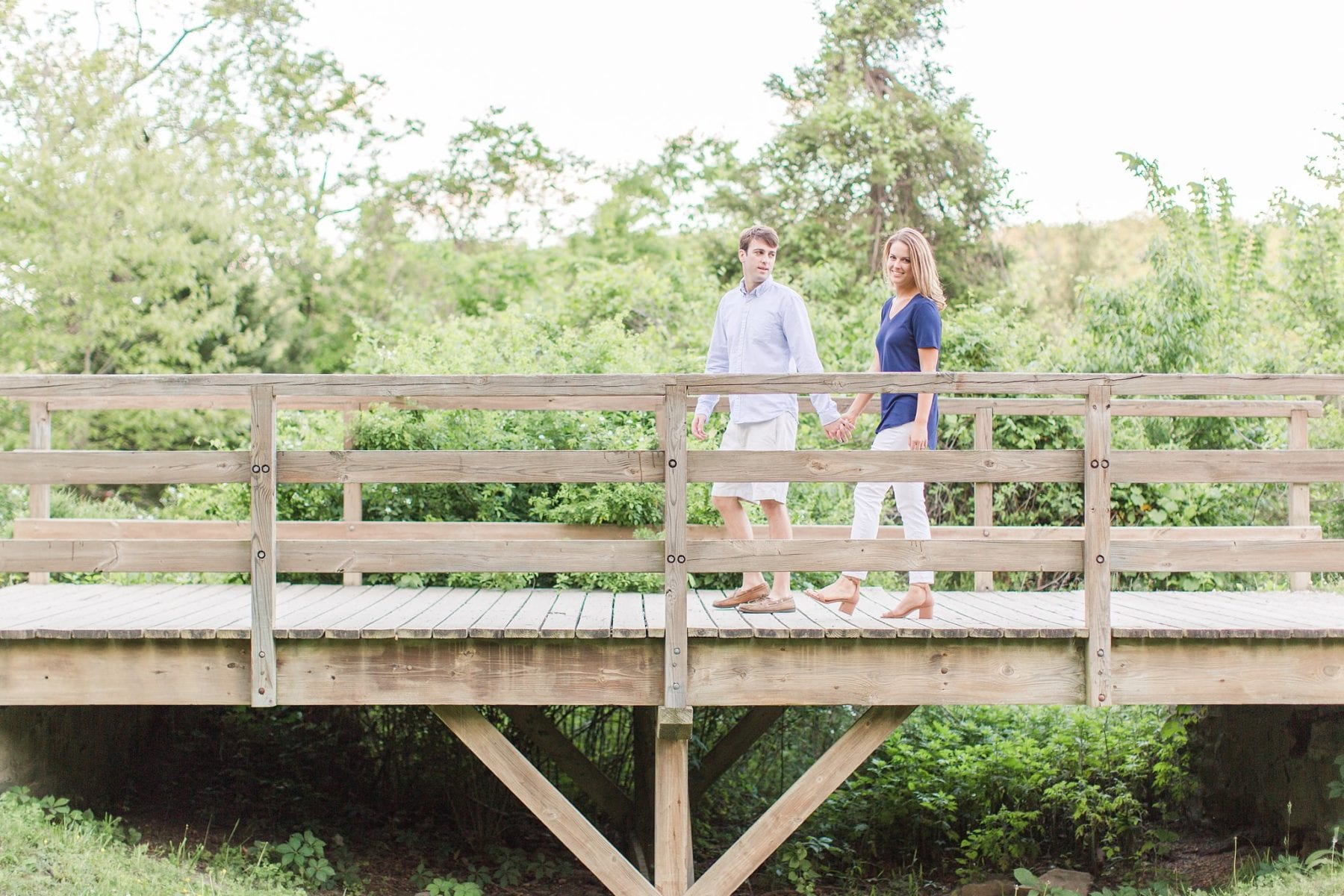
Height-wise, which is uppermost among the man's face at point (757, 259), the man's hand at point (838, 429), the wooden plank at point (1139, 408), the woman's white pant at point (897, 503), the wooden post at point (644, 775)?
the man's face at point (757, 259)

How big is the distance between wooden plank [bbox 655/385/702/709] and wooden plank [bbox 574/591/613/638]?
0.90 ft

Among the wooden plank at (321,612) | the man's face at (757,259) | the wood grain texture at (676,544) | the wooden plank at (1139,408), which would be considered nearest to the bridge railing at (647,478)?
the wood grain texture at (676,544)

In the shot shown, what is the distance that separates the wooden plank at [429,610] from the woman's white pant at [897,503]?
5.94 feet

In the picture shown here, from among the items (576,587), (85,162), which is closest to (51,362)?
(85,162)

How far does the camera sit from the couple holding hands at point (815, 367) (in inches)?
202

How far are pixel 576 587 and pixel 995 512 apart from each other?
14.8 feet

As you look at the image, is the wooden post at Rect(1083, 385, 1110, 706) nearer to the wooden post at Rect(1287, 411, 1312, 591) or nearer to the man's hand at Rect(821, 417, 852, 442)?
the man's hand at Rect(821, 417, 852, 442)

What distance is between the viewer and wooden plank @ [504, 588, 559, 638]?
4.97 meters

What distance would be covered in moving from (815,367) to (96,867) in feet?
11.6

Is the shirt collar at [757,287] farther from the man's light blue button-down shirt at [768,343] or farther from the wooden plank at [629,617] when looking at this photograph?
the wooden plank at [629,617]

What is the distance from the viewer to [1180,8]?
20453 mm

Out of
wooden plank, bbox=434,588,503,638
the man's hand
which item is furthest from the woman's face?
wooden plank, bbox=434,588,503,638

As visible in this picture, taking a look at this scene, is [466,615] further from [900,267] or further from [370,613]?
[900,267]

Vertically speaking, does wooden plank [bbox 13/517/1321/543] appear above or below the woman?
below
